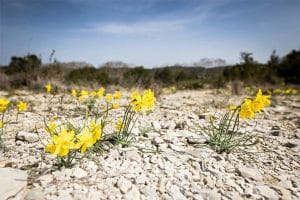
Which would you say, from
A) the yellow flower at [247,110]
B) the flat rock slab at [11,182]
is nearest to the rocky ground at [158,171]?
the flat rock slab at [11,182]

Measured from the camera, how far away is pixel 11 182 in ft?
6.40

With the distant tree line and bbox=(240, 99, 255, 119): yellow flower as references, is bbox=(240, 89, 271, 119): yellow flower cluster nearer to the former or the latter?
bbox=(240, 99, 255, 119): yellow flower

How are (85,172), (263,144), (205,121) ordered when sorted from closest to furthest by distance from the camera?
(85,172) < (263,144) < (205,121)

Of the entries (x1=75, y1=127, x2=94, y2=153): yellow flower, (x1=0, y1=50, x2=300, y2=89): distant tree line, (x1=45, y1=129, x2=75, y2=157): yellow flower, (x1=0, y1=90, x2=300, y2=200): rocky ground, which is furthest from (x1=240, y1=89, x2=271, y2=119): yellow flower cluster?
(x1=0, y1=50, x2=300, y2=89): distant tree line

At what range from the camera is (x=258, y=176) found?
86.7 inches

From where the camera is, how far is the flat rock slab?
184 cm

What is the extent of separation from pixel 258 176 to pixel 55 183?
175 centimetres

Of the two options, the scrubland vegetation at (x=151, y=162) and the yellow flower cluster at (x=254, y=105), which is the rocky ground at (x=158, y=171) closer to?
the scrubland vegetation at (x=151, y=162)

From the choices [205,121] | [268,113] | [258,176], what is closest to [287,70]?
[268,113]

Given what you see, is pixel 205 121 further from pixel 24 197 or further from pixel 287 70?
pixel 287 70

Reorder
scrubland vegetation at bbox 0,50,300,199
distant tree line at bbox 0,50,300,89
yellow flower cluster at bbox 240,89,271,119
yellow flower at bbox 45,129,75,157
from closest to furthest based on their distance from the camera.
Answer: yellow flower at bbox 45,129,75,157, scrubland vegetation at bbox 0,50,300,199, yellow flower cluster at bbox 240,89,271,119, distant tree line at bbox 0,50,300,89

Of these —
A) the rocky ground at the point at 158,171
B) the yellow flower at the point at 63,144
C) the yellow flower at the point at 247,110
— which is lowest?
the rocky ground at the point at 158,171

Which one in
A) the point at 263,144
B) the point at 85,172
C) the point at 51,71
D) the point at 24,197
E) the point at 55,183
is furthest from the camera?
the point at 51,71

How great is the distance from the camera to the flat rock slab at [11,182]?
1841 millimetres
